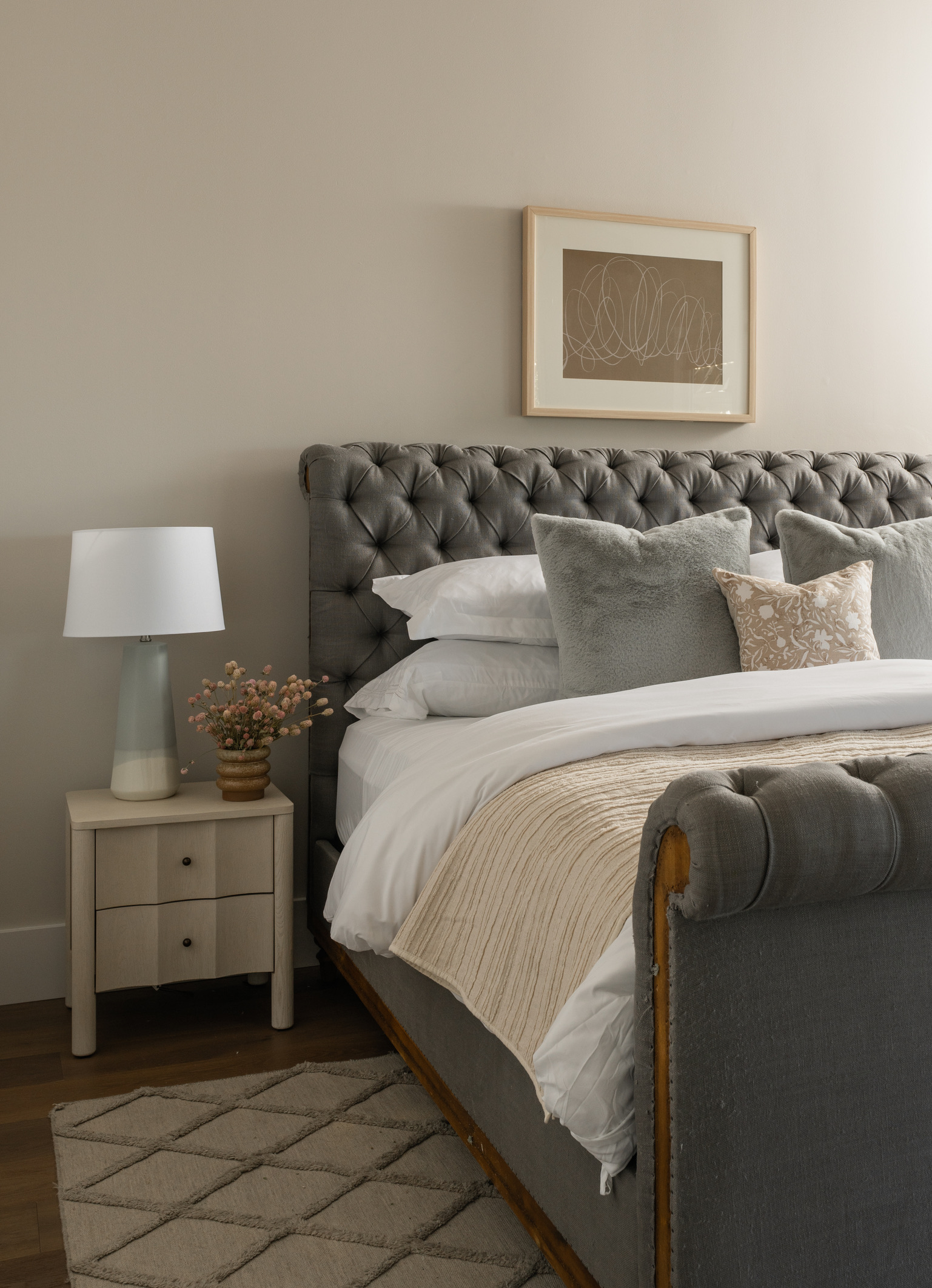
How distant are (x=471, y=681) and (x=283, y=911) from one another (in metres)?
0.64

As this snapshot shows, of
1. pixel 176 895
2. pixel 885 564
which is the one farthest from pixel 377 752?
pixel 885 564

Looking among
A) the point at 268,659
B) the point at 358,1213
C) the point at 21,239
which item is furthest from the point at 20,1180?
the point at 21,239

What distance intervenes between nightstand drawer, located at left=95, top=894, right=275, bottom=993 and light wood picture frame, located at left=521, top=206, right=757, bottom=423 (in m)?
1.48

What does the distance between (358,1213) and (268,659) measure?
1.38 meters

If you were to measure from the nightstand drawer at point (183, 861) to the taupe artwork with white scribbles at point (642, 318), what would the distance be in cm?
150

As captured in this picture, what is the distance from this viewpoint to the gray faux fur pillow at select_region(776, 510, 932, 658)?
7.61 feet

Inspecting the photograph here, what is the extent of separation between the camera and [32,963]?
2447 millimetres

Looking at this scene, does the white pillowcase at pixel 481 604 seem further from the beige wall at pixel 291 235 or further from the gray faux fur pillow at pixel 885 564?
the gray faux fur pillow at pixel 885 564

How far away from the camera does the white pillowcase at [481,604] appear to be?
7.55 feet

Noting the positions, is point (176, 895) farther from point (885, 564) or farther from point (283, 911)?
point (885, 564)

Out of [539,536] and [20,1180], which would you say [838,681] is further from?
[20,1180]

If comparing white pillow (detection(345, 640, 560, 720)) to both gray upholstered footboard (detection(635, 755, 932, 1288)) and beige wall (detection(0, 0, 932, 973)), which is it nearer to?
beige wall (detection(0, 0, 932, 973))

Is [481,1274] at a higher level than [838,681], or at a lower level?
lower

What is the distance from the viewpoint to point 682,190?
2.90m
